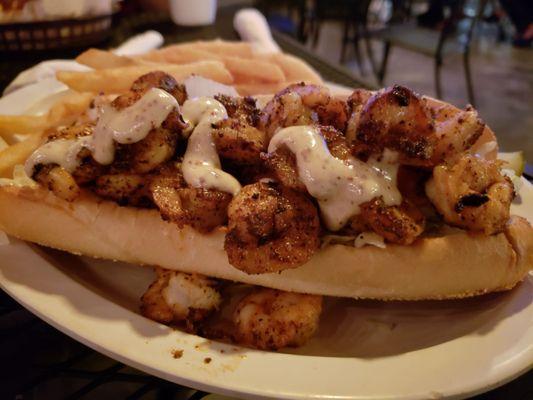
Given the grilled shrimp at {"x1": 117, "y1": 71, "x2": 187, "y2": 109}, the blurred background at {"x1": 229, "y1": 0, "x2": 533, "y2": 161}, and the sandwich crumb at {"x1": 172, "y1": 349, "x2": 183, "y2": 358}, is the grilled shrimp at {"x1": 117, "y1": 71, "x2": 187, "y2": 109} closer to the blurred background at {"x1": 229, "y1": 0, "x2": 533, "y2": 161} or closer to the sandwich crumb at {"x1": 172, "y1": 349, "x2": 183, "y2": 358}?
the sandwich crumb at {"x1": 172, "y1": 349, "x2": 183, "y2": 358}

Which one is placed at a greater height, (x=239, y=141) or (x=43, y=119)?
(x=239, y=141)

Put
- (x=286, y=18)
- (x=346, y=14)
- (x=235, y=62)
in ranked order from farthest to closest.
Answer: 1. (x=286, y=18)
2. (x=346, y=14)
3. (x=235, y=62)

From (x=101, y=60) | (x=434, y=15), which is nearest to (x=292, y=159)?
(x=101, y=60)

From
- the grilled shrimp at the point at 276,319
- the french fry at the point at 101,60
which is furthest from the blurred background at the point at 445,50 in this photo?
the grilled shrimp at the point at 276,319

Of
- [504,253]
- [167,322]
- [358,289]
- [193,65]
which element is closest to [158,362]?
[167,322]

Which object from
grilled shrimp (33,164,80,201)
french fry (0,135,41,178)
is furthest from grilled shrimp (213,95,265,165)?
french fry (0,135,41,178)

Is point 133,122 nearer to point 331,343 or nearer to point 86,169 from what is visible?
point 86,169
